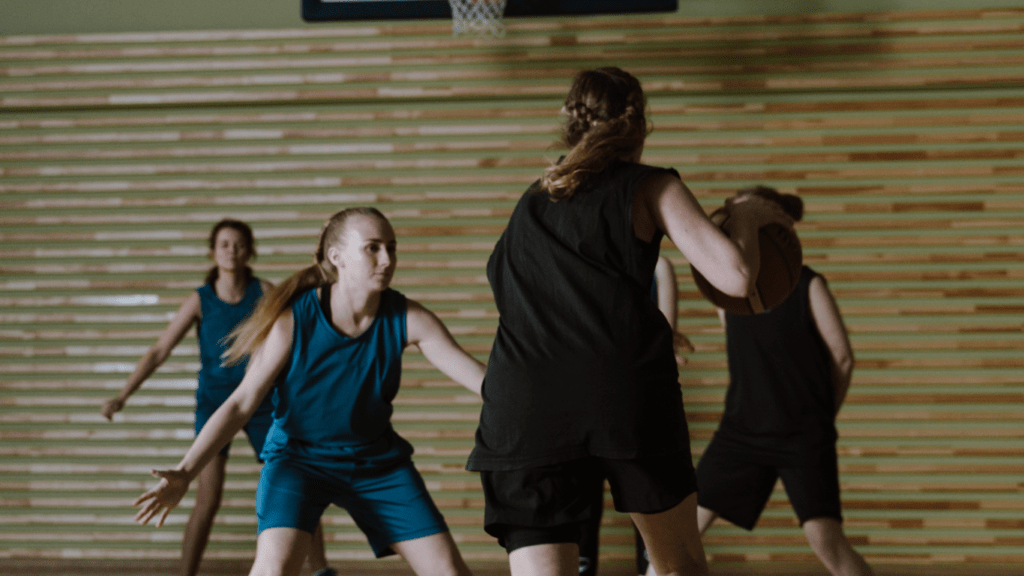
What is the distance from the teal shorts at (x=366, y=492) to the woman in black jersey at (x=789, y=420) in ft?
4.63

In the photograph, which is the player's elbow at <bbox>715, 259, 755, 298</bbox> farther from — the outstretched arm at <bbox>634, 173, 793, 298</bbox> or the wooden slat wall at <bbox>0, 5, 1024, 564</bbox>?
the wooden slat wall at <bbox>0, 5, 1024, 564</bbox>

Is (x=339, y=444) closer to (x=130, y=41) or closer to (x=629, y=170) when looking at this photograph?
(x=629, y=170)

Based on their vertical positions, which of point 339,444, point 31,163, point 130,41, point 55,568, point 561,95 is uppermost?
point 130,41

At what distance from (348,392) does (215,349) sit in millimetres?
2037

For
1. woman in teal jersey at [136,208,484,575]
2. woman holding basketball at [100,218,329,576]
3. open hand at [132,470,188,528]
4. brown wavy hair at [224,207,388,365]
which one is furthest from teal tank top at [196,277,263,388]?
open hand at [132,470,188,528]

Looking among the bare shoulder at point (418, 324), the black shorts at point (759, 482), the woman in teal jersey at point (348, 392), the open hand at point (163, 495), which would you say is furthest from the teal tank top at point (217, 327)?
the black shorts at point (759, 482)

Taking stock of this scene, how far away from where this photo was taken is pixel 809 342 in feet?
11.2

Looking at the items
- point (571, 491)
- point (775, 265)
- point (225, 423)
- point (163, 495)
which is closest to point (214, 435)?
point (225, 423)

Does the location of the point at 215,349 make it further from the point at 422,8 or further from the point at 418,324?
the point at 422,8

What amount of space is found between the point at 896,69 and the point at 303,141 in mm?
3950

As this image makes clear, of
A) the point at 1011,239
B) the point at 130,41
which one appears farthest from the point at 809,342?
the point at 130,41

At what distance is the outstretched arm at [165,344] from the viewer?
15.0ft

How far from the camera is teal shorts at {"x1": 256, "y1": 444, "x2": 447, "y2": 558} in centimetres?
266

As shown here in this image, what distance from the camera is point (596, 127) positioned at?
1.99 metres
